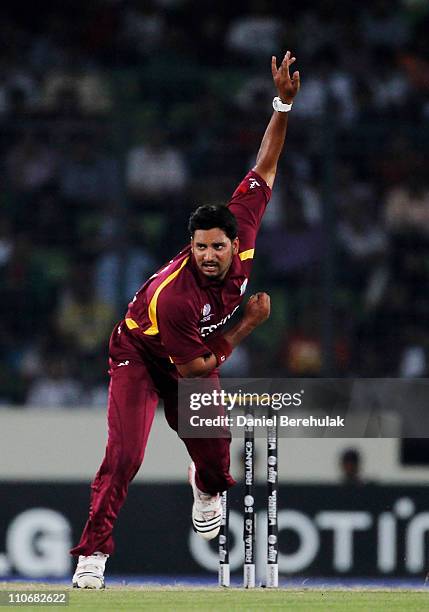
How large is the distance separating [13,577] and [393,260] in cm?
416

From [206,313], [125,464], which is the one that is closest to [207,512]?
[125,464]

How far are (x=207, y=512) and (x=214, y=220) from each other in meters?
1.76

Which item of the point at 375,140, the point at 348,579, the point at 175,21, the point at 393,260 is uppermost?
the point at 175,21

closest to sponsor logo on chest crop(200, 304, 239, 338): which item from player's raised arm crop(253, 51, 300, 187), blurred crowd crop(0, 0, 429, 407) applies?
player's raised arm crop(253, 51, 300, 187)

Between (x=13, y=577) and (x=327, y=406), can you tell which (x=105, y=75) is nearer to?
(x=327, y=406)

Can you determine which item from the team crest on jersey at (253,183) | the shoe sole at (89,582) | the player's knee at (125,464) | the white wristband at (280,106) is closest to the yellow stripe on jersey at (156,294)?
the player's knee at (125,464)

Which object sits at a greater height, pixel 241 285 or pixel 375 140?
pixel 375 140

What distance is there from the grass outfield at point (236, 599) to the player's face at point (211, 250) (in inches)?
62.9

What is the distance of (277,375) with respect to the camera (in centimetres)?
1152

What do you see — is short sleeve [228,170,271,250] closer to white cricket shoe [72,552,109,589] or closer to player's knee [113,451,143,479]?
player's knee [113,451,143,479]

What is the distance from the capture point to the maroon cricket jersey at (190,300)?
7.17 meters

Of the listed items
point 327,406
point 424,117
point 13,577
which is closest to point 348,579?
point 327,406

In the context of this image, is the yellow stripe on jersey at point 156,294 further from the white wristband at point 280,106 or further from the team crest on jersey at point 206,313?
the white wristband at point 280,106

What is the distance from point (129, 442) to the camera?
744cm
